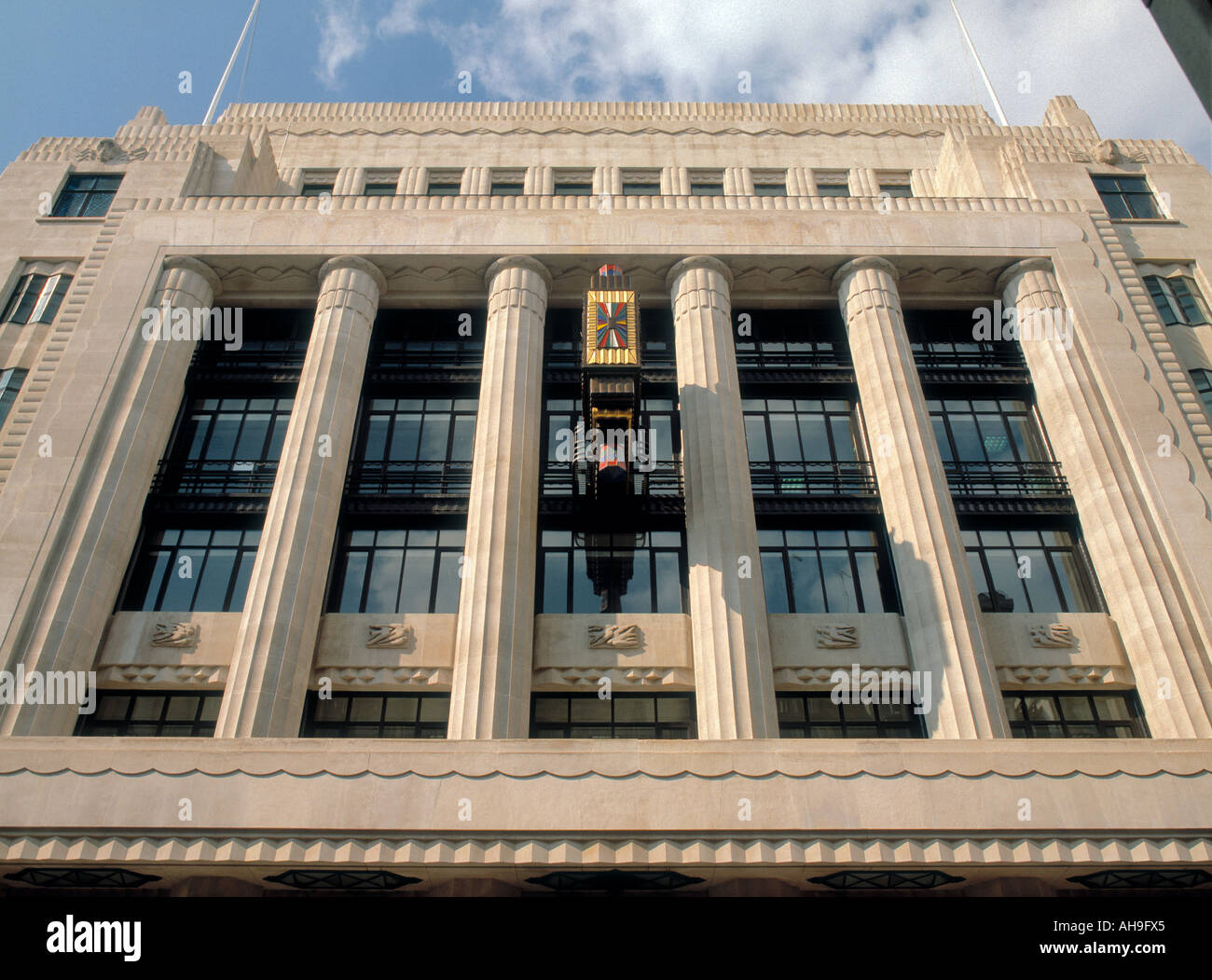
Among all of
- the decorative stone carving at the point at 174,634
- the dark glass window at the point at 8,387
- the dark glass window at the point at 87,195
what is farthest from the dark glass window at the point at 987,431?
the dark glass window at the point at 87,195

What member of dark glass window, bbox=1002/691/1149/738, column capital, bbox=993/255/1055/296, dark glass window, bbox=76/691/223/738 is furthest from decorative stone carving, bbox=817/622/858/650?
dark glass window, bbox=76/691/223/738

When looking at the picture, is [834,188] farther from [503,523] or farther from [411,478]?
[503,523]

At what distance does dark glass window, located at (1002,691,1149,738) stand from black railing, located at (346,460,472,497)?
50.7 ft

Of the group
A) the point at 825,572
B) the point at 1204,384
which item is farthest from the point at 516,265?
the point at 1204,384

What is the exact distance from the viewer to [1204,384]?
2609 cm

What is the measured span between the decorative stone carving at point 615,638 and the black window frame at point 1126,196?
2236cm

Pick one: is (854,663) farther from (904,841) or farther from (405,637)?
(405,637)

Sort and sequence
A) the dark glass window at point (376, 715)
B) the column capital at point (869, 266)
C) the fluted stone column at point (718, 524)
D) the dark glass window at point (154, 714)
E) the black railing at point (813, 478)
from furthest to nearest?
the column capital at point (869, 266) → the black railing at point (813, 478) → the dark glass window at point (376, 715) → the dark glass window at point (154, 714) → the fluted stone column at point (718, 524)

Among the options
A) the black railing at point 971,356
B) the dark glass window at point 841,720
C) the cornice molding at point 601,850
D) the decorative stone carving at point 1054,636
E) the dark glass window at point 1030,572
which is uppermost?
the black railing at point 971,356

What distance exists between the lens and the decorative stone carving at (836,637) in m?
21.5

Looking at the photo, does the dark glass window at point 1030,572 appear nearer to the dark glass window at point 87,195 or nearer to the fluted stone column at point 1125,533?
the fluted stone column at point 1125,533

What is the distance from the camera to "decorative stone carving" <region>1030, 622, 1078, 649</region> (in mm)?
21484

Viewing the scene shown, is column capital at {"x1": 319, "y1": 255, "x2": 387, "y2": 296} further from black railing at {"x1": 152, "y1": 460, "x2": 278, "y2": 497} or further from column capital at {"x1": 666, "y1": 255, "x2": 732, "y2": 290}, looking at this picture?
column capital at {"x1": 666, "y1": 255, "x2": 732, "y2": 290}

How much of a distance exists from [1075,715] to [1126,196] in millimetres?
19364
